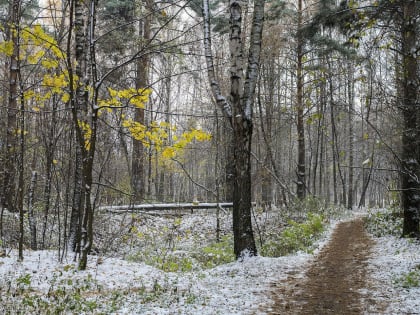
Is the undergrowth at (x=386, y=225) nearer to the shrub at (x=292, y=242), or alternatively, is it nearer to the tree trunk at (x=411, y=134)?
the tree trunk at (x=411, y=134)

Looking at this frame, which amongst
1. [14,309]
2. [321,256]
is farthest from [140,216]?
[14,309]

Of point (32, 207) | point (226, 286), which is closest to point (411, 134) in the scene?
point (226, 286)

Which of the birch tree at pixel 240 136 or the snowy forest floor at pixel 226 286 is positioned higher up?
the birch tree at pixel 240 136

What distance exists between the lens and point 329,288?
19.7ft

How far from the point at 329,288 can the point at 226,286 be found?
1.79m

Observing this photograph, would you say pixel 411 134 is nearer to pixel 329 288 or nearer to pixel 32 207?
pixel 329 288

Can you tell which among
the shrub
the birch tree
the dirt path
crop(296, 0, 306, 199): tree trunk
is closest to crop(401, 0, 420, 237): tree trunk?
the dirt path

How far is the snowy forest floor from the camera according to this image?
478cm

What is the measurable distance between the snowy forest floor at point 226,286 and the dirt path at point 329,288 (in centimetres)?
1

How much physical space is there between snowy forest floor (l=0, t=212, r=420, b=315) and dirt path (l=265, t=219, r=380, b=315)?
1 centimetres

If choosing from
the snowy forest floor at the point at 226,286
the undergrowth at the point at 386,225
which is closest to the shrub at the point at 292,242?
the snowy forest floor at the point at 226,286

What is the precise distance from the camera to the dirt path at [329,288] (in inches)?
197

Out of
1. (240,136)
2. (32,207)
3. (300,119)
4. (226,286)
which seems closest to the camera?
(226,286)

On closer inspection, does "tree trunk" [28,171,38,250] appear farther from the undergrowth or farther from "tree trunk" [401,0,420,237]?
the undergrowth
